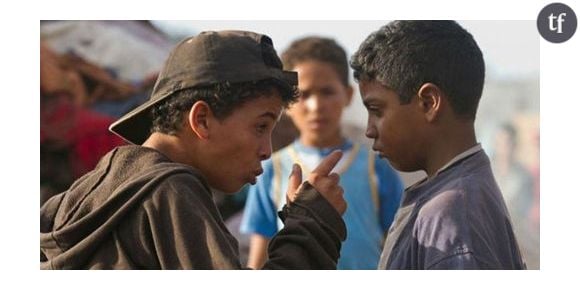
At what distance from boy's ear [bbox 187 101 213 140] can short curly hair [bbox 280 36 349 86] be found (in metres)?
1.42

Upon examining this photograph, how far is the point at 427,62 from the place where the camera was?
2.70 meters

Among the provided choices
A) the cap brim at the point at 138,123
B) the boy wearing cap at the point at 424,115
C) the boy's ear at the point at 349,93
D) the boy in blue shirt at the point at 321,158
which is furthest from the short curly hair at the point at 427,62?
the boy's ear at the point at 349,93

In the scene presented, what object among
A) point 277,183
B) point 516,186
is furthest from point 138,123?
point 516,186

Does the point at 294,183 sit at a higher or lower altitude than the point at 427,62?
lower

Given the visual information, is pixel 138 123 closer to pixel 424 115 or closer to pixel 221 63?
pixel 221 63

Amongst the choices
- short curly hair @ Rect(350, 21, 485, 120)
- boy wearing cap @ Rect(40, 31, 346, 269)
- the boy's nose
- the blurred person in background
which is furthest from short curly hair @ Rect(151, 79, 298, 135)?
the blurred person in background

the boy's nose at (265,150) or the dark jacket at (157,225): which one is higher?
the boy's nose at (265,150)

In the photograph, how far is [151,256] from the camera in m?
2.36

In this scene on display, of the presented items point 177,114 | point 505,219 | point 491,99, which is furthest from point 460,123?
point 491,99

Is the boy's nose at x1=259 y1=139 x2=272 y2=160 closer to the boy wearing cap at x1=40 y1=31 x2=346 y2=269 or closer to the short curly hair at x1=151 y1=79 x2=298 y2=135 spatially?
the boy wearing cap at x1=40 y1=31 x2=346 y2=269

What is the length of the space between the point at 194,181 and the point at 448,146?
0.66 m

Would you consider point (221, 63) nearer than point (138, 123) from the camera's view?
Yes

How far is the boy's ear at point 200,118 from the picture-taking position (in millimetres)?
2559

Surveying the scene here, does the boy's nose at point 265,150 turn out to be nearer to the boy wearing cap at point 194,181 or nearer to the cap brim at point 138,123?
the boy wearing cap at point 194,181
